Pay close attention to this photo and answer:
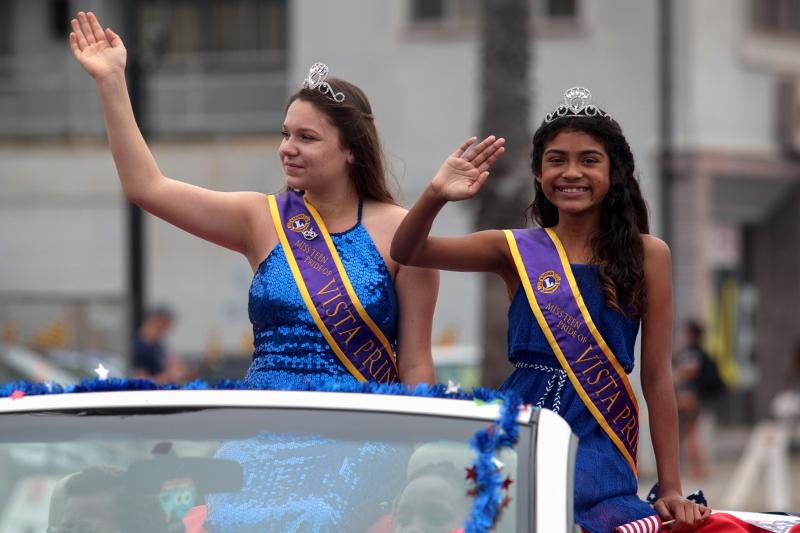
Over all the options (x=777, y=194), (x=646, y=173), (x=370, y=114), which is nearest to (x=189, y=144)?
(x=646, y=173)

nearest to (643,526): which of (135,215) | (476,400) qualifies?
(476,400)

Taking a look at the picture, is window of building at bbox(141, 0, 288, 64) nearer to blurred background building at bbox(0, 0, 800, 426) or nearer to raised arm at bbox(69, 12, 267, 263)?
blurred background building at bbox(0, 0, 800, 426)

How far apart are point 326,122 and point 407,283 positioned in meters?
0.49

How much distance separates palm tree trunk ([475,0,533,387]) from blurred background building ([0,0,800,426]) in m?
3.96

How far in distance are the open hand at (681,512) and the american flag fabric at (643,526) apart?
6cm

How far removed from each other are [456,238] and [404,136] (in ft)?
48.7

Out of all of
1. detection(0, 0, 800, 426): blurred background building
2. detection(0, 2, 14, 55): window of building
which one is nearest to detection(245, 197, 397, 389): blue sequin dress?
detection(0, 0, 800, 426): blurred background building

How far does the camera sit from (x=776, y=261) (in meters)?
19.6

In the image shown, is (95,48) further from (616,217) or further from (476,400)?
(476,400)

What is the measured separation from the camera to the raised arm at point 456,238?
391 cm

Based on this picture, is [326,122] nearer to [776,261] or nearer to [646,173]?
[646,173]

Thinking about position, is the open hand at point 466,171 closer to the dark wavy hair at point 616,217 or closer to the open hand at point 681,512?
the dark wavy hair at point 616,217

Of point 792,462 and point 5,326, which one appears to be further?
point 792,462

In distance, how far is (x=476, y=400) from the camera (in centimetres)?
341
